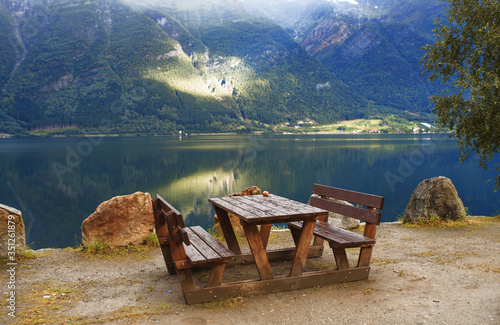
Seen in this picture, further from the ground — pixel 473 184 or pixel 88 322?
pixel 88 322

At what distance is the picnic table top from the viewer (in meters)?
5.19

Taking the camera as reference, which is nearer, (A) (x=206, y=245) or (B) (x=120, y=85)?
(A) (x=206, y=245)

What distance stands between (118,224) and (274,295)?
14.4 feet

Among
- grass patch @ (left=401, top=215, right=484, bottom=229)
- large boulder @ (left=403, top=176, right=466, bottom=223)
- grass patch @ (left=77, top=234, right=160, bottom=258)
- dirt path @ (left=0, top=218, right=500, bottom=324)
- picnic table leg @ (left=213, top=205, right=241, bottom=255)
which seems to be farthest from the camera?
large boulder @ (left=403, top=176, right=466, bottom=223)

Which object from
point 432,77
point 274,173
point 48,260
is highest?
point 432,77

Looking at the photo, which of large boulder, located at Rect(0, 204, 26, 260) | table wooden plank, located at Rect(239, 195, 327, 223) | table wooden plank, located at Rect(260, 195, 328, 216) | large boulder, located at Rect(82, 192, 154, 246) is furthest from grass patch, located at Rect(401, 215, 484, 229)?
large boulder, located at Rect(0, 204, 26, 260)

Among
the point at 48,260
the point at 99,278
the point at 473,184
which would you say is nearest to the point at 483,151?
the point at 99,278

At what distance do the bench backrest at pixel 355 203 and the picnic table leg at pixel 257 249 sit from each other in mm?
1818

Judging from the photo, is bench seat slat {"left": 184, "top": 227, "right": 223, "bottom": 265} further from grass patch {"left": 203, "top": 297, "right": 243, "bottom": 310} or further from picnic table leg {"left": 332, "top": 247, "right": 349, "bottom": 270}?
picnic table leg {"left": 332, "top": 247, "right": 349, "bottom": 270}

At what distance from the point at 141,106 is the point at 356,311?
653 feet

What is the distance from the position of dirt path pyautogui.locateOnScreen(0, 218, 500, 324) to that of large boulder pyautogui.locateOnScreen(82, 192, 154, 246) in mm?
581

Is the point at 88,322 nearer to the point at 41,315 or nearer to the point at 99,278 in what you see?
the point at 41,315

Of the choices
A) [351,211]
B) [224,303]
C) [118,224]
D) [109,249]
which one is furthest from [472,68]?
[109,249]

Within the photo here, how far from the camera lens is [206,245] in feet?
18.5
